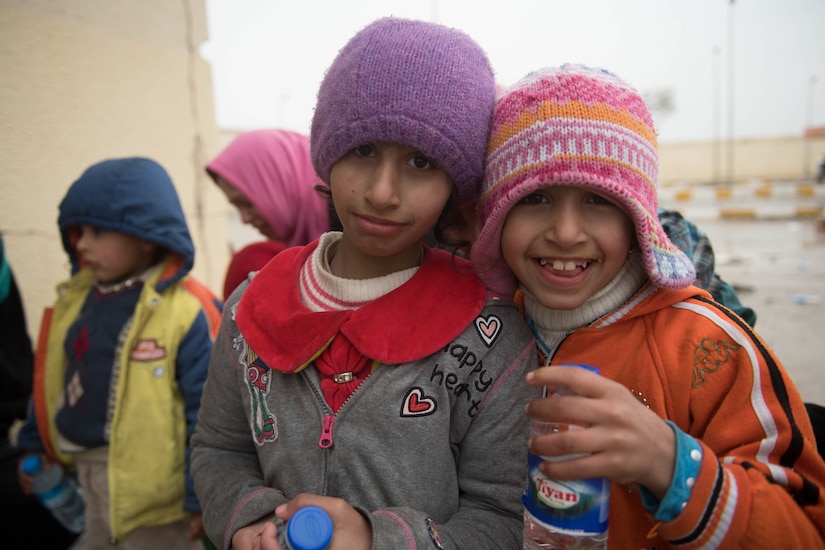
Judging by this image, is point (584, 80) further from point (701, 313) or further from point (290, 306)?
point (290, 306)

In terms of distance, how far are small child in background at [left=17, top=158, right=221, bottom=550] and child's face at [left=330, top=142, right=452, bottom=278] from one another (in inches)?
46.7

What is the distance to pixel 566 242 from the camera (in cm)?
117

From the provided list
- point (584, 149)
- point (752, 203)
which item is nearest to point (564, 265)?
point (584, 149)

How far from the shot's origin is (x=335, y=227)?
1677mm

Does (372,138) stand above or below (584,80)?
below

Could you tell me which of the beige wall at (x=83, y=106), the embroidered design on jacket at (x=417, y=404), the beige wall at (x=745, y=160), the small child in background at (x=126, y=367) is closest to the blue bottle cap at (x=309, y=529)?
the embroidered design on jacket at (x=417, y=404)

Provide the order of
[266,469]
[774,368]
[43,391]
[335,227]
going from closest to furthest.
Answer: [774,368] → [266,469] → [335,227] → [43,391]

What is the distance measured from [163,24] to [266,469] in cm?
359

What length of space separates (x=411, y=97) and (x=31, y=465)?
2116 mm

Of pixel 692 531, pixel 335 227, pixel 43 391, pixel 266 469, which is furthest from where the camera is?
pixel 43 391

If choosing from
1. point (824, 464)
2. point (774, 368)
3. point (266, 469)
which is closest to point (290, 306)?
point (266, 469)

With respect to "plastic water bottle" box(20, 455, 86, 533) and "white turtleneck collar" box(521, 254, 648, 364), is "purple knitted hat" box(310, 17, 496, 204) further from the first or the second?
"plastic water bottle" box(20, 455, 86, 533)

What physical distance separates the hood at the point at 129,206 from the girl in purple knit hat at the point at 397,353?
105 cm

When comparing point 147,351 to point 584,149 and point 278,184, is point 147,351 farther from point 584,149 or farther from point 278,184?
point 584,149
